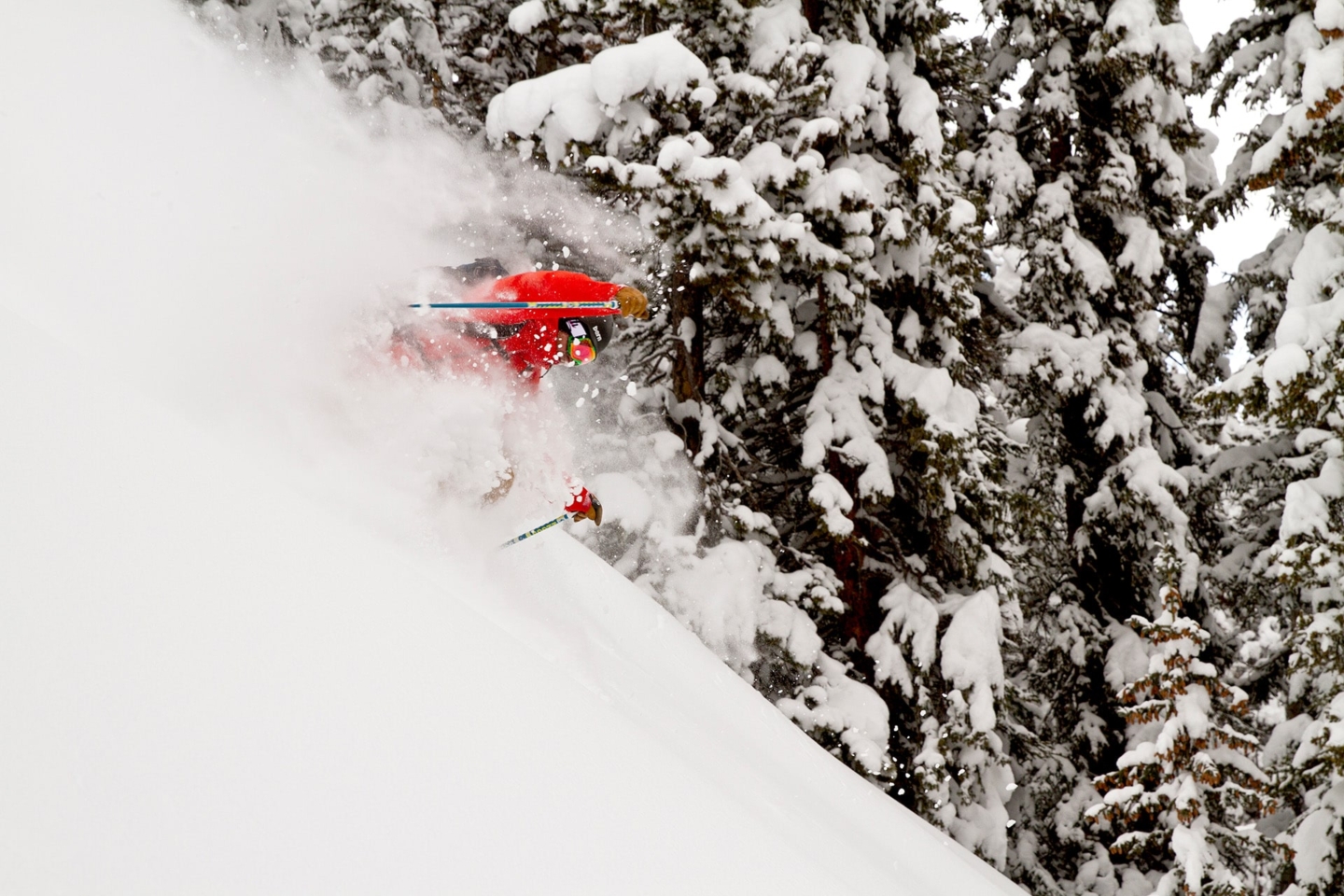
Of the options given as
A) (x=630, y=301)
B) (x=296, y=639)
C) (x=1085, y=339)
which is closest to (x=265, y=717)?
(x=296, y=639)

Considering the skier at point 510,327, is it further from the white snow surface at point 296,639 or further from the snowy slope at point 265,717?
the snowy slope at point 265,717

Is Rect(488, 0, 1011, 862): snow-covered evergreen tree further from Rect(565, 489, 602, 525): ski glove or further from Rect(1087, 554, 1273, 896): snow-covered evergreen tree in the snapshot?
Rect(565, 489, 602, 525): ski glove

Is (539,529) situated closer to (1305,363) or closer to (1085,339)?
(1305,363)

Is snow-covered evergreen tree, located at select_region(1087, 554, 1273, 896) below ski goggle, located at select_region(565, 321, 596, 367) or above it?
below

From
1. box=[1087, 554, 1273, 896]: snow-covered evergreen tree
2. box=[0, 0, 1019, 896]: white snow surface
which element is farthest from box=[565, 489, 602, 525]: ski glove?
box=[1087, 554, 1273, 896]: snow-covered evergreen tree

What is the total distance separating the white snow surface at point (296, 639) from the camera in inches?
84.3

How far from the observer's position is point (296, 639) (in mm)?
2787

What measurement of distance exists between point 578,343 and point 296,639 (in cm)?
405

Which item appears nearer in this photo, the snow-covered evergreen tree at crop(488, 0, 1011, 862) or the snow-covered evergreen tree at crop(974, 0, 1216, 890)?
the snow-covered evergreen tree at crop(488, 0, 1011, 862)

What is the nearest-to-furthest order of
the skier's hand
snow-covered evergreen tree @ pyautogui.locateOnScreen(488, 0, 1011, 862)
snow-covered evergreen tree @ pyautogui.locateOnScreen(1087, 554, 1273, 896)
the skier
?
the skier's hand → the skier → snow-covered evergreen tree @ pyautogui.locateOnScreen(1087, 554, 1273, 896) → snow-covered evergreen tree @ pyautogui.locateOnScreen(488, 0, 1011, 862)

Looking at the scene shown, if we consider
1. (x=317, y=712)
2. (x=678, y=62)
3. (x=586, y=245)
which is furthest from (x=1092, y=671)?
(x=317, y=712)

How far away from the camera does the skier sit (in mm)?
6582

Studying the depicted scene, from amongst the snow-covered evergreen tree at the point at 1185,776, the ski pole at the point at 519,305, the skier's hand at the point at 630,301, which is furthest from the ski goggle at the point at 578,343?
the snow-covered evergreen tree at the point at 1185,776

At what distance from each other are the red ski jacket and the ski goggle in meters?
0.06
